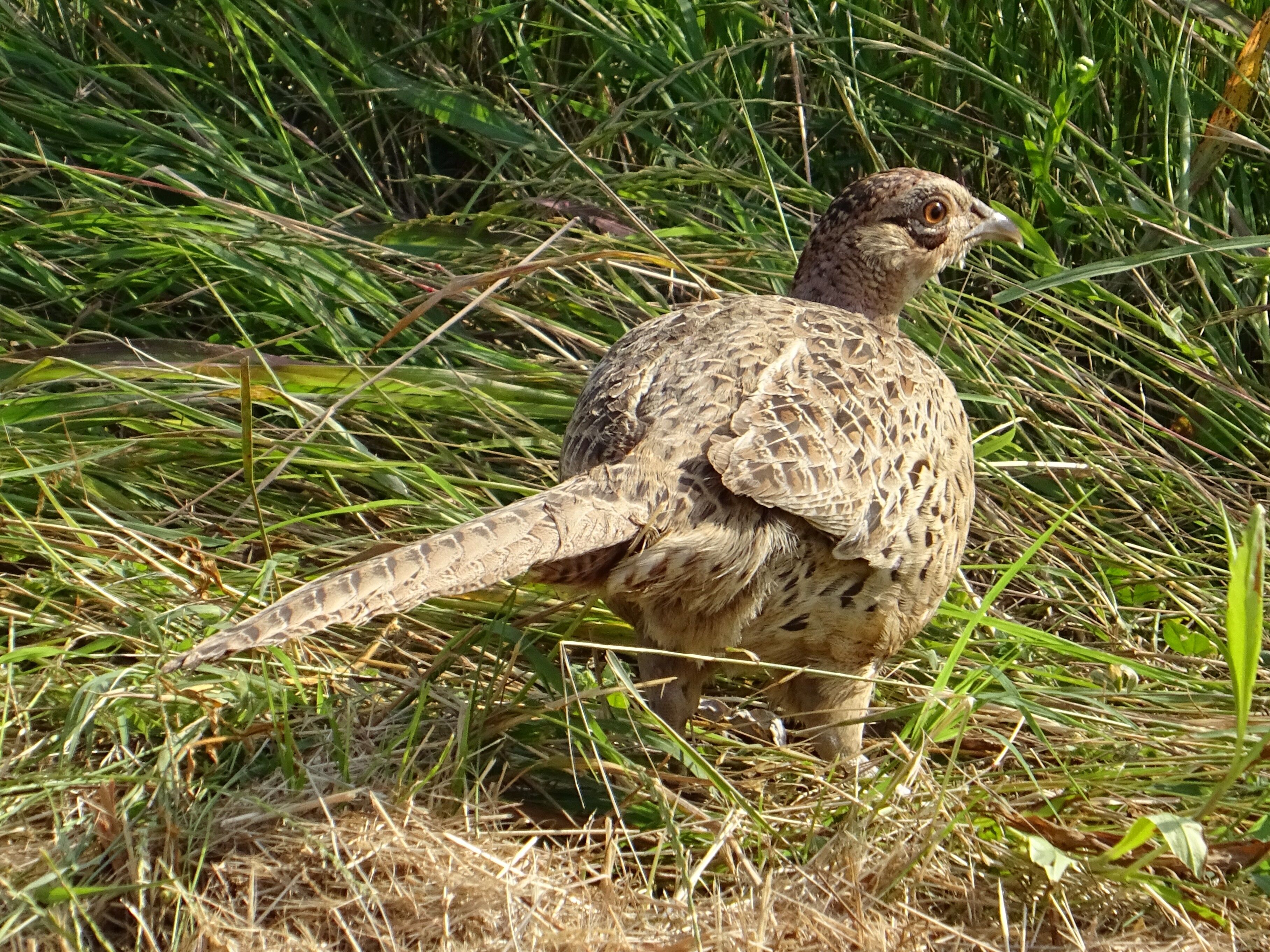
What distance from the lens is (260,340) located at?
3.75 meters

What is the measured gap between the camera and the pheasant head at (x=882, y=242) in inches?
131

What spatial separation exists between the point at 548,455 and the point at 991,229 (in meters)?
1.23

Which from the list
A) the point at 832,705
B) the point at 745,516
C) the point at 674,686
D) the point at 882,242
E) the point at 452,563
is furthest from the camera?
the point at 882,242

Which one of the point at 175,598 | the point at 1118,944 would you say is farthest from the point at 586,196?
the point at 1118,944

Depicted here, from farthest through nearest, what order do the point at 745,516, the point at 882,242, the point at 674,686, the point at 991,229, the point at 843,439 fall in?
the point at 991,229 → the point at 882,242 → the point at 674,686 → the point at 843,439 → the point at 745,516

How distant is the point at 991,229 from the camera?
3.54 meters

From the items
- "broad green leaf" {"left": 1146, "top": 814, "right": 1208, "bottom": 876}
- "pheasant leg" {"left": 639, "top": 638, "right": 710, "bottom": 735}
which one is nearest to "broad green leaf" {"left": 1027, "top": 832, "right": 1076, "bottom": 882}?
"broad green leaf" {"left": 1146, "top": 814, "right": 1208, "bottom": 876}

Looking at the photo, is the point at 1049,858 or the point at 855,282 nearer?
the point at 1049,858

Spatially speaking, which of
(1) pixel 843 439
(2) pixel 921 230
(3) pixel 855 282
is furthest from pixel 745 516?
(2) pixel 921 230

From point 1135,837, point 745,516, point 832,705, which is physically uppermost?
point 745,516

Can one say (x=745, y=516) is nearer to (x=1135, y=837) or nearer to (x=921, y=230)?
(x=1135, y=837)

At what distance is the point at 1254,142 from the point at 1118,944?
2479mm

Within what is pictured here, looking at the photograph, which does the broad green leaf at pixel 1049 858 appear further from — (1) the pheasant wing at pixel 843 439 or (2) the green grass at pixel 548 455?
(1) the pheasant wing at pixel 843 439

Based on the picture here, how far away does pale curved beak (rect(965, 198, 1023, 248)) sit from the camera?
352 centimetres
